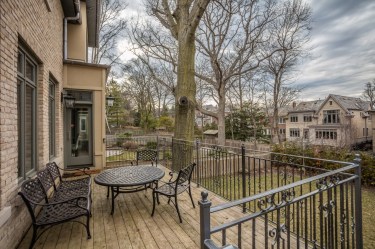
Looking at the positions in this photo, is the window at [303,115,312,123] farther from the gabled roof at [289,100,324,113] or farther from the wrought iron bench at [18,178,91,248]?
the wrought iron bench at [18,178,91,248]

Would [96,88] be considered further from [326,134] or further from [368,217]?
[326,134]

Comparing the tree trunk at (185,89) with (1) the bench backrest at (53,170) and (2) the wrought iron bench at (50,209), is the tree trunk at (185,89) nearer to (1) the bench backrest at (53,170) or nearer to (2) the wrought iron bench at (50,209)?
(1) the bench backrest at (53,170)

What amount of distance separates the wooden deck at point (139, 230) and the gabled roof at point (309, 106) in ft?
114

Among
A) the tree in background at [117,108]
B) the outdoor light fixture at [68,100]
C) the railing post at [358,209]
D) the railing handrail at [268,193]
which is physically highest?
the tree in background at [117,108]

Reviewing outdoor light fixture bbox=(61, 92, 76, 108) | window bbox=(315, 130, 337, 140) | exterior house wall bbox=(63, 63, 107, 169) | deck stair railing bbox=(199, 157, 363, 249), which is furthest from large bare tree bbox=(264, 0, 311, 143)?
window bbox=(315, 130, 337, 140)

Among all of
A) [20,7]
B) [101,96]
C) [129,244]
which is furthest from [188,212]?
[101,96]

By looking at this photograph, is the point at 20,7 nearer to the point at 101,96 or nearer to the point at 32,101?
the point at 32,101

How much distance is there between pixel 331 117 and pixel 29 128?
34.9 m

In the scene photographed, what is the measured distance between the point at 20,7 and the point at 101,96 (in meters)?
4.43

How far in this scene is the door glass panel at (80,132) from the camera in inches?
279

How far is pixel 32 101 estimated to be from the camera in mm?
3846

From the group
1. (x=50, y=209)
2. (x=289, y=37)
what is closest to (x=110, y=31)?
(x=289, y=37)

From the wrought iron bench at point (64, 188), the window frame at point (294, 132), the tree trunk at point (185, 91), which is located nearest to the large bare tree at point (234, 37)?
the tree trunk at point (185, 91)

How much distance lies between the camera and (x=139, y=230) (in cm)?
318
